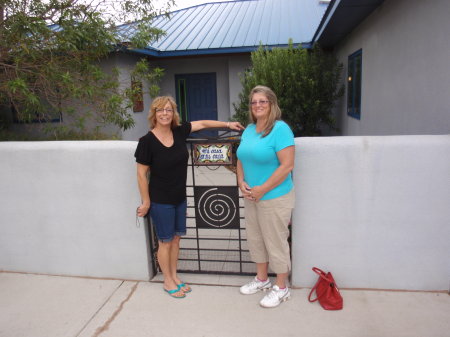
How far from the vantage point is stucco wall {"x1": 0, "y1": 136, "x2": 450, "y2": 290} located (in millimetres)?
2832

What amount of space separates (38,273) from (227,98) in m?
8.34

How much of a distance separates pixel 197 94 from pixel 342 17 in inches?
225

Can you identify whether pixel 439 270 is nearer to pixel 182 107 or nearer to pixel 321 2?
pixel 182 107

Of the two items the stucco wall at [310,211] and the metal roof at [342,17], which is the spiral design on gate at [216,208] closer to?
the stucco wall at [310,211]

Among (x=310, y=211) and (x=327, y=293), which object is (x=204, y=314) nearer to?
(x=327, y=293)

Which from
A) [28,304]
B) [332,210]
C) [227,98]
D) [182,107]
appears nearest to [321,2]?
[227,98]

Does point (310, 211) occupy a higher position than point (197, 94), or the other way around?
point (197, 94)

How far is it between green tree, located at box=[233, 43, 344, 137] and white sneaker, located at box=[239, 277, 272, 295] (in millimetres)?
4978

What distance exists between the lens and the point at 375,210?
2912 millimetres

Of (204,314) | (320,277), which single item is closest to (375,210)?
(320,277)

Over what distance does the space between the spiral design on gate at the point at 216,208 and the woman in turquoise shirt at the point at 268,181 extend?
1.33ft

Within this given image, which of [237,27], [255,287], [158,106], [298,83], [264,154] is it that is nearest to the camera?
[264,154]

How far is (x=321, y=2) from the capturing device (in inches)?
510

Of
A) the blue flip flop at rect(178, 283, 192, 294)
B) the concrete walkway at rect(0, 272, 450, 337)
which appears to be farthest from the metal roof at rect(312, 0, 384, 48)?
the blue flip flop at rect(178, 283, 192, 294)
